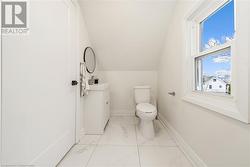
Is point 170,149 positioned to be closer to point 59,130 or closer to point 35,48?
point 59,130

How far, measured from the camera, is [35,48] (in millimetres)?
983

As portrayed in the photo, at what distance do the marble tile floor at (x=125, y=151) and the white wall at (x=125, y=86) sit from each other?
0.96 m

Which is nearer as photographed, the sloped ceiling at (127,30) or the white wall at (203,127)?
the white wall at (203,127)

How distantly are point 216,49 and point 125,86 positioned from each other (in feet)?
6.89

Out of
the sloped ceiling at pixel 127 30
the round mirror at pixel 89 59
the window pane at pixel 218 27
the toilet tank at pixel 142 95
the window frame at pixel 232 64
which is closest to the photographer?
the window frame at pixel 232 64

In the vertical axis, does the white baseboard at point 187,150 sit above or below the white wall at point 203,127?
below

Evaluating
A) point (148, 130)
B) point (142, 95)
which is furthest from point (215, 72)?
point (142, 95)

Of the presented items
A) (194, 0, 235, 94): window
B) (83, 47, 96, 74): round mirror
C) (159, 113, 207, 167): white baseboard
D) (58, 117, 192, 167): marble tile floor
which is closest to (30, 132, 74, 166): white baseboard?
(58, 117, 192, 167): marble tile floor

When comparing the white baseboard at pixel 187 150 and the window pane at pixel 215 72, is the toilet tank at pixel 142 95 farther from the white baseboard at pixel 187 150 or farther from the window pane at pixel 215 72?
the window pane at pixel 215 72

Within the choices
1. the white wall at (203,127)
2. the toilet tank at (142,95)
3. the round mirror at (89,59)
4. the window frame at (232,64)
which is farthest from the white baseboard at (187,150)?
the round mirror at (89,59)

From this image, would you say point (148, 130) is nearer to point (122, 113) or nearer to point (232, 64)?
point (122, 113)

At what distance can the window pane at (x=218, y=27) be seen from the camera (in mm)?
1020

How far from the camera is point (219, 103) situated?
38.7 inches

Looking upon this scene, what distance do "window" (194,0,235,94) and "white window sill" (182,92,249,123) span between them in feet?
0.34
